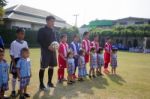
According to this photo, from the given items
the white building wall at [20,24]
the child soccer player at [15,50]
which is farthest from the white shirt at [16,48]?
the white building wall at [20,24]

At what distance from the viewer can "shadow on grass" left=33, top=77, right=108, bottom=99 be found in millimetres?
6766

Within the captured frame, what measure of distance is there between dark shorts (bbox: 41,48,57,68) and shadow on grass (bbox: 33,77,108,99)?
82 centimetres

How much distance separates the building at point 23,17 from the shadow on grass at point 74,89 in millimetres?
29562

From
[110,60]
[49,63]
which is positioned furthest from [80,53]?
[110,60]

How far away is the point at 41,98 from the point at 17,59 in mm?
1264

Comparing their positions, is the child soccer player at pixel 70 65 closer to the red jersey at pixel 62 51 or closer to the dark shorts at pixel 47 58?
the red jersey at pixel 62 51

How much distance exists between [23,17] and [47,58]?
109 feet

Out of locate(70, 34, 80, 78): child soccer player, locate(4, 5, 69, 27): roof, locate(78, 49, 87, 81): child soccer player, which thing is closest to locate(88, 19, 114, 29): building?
locate(4, 5, 69, 27): roof

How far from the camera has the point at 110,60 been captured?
38.1ft

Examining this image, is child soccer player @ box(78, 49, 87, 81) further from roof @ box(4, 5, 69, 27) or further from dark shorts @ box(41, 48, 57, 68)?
roof @ box(4, 5, 69, 27)

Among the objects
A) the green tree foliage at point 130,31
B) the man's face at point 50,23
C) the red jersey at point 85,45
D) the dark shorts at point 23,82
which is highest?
the green tree foliage at point 130,31

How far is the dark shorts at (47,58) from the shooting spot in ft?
24.3

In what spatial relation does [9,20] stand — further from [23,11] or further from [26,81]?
[26,81]

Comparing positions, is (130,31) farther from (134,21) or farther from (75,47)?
(75,47)
